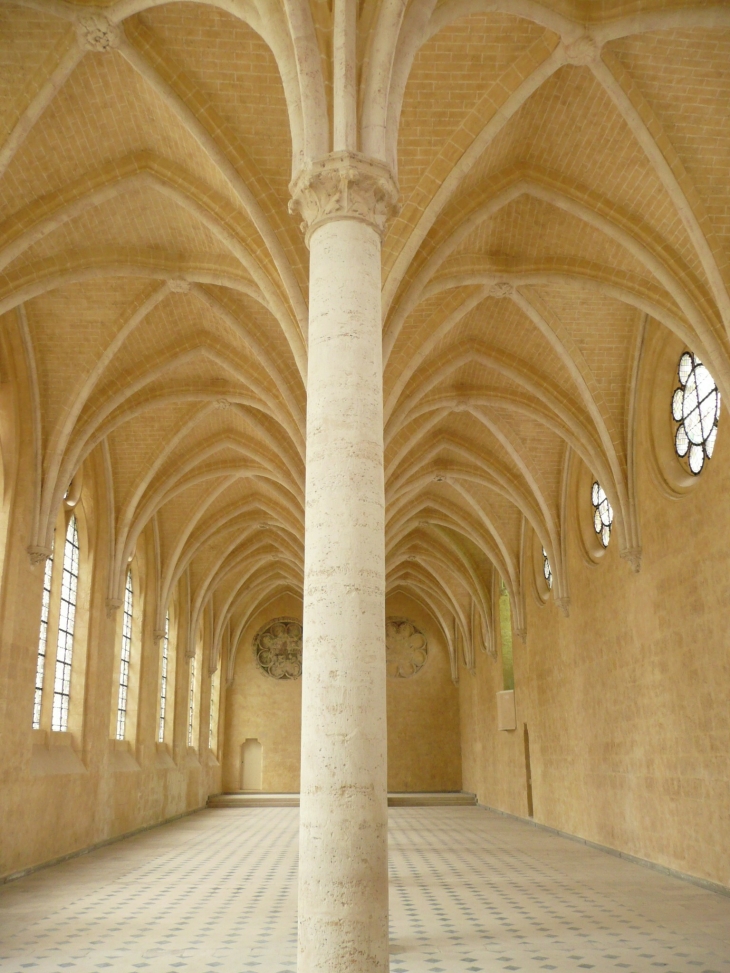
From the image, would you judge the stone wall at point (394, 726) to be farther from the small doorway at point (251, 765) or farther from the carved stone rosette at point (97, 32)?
the carved stone rosette at point (97, 32)

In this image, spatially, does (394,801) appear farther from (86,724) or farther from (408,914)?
(408,914)

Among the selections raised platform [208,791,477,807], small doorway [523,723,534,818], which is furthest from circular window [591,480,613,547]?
raised platform [208,791,477,807]

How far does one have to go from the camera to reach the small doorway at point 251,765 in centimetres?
3525

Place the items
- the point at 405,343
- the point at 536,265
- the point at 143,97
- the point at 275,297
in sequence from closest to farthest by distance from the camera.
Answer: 1. the point at 143,97
2. the point at 275,297
3. the point at 536,265
4. the point at 405,343

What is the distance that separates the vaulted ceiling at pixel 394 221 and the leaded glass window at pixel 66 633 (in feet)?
4.22

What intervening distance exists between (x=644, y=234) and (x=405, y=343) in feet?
13.7

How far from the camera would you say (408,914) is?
10039 millimetres

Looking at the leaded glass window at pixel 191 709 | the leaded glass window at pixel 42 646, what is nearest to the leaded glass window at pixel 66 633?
the leaded glass window at pixel 42 646

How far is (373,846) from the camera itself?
5.12 meters

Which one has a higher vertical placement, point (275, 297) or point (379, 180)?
point (275, 297)

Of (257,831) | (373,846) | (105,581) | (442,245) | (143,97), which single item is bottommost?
(257,831)

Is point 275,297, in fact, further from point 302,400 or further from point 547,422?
point 547,422

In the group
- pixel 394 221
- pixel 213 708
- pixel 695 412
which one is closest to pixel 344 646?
pixel 394 221

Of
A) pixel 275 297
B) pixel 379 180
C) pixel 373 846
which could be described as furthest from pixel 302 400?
pixel 373 846
